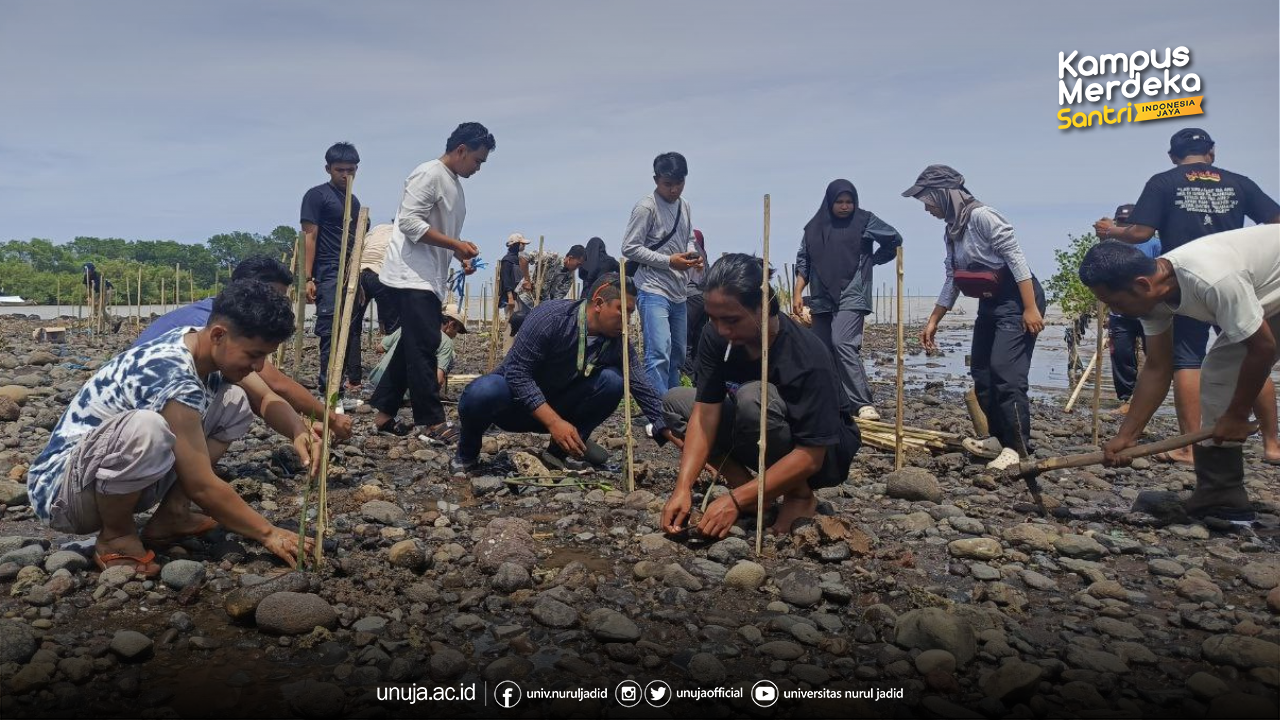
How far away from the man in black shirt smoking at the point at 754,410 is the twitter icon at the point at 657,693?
4.05ft

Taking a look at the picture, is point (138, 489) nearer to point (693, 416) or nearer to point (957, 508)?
point (693, 416)

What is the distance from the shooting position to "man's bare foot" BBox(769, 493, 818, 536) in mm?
4141

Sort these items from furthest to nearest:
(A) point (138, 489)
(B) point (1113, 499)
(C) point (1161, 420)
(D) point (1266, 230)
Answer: (C) point (1161, 420), (B) point (1113, 499), (D) point (1266, 230), (A) point (138, 489)

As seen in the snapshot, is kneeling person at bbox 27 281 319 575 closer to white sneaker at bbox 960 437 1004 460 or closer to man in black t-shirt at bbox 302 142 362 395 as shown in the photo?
man in black t-shirt at bbox 302 142 362 395

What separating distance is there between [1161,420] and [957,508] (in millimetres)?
5407

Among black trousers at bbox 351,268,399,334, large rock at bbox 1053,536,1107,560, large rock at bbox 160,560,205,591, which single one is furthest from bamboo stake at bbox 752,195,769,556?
black trousers at bbox 351,268,399,334

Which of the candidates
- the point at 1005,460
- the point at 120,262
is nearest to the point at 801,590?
the point at 1005,460

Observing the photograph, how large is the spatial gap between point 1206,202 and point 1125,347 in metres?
2.35

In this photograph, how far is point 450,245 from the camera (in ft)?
19.3

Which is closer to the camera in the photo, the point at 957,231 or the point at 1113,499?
the point at 1113,499

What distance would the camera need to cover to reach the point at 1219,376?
448 cm

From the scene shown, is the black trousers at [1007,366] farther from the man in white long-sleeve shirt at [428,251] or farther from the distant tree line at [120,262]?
the distant tree line at [120,262]

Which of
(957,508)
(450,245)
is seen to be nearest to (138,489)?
(450,245)

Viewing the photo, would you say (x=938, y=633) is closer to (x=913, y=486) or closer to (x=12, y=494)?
(x=913, y=486)
